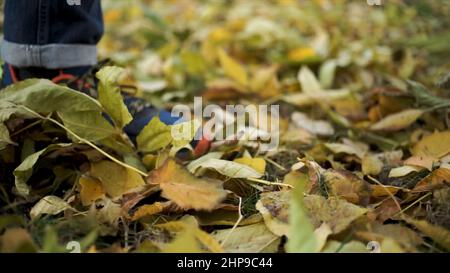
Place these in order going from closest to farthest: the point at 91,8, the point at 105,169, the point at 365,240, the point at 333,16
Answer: the point at 365,240 < the point at 105,169 < the point at 91,8 < the point at 333,16

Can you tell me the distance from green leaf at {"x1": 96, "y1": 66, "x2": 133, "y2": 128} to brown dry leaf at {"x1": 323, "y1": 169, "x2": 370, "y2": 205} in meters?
0.30

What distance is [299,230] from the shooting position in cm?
59

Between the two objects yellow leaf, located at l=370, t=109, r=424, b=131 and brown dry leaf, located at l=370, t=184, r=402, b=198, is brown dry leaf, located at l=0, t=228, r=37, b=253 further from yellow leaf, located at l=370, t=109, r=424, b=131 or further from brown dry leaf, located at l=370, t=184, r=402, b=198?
yellow leaf, located at l=370, t=109, r=424, b=131

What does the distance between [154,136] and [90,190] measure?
0.44ft

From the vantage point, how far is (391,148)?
1031 millimetres

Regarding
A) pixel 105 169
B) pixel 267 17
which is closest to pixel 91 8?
pixel 105 169

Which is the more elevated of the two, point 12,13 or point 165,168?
point 12,13

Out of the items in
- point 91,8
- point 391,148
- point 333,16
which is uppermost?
point 91,8

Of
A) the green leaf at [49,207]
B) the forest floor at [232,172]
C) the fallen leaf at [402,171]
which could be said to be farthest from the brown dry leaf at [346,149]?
the green leaf at [49,207]

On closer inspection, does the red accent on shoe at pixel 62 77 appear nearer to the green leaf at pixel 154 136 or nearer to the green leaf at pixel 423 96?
the green leaf at pixel 154 136

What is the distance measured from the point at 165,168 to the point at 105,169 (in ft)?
0.41

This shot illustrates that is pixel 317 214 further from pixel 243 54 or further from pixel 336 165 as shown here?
pixel 243 54

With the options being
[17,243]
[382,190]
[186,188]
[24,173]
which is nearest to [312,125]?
[382,190]

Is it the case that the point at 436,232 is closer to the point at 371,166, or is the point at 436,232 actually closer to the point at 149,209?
the point at 371,166
